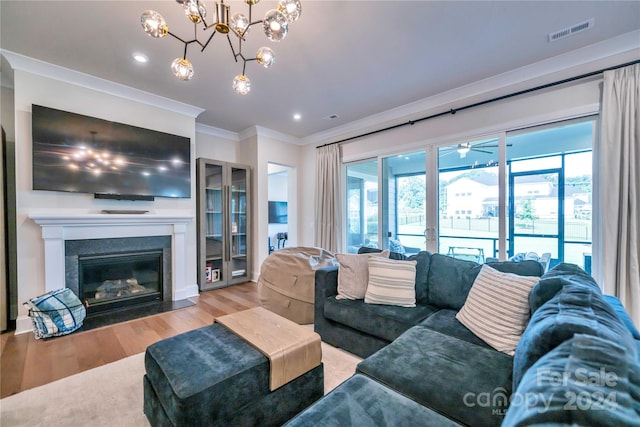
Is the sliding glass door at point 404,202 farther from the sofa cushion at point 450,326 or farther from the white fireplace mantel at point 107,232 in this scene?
the white fireplace mantel at point 107,232

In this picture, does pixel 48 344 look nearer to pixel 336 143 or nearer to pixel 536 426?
pixel 536 426

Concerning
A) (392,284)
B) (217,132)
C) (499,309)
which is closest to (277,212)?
(217,132)

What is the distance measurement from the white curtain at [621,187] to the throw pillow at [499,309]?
60.6 inches

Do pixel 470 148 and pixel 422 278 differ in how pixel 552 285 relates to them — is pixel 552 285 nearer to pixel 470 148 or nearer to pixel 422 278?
pixel 422 278

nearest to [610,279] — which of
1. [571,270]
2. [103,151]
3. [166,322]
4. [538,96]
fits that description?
[571,270]

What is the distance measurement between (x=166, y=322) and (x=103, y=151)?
2.23 metres

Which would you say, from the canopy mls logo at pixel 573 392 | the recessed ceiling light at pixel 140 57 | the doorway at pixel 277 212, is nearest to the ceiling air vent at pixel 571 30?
the canopy mls logo at pixel 573 392

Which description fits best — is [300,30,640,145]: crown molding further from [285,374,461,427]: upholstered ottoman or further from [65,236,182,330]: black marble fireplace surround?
[65,236,182,330]: black marble fireplace surround

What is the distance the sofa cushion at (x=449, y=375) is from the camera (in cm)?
113

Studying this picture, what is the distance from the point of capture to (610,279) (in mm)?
2418

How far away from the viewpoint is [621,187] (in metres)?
2.40

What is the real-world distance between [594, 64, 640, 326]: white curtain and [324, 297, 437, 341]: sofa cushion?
1.81 metres

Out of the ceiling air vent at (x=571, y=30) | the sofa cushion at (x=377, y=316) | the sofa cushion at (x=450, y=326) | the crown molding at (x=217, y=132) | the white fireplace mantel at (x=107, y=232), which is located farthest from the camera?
the crown molding at (x=217, y=132)

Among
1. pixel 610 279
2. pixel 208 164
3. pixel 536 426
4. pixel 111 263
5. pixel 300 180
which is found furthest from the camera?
pixel 300 180
